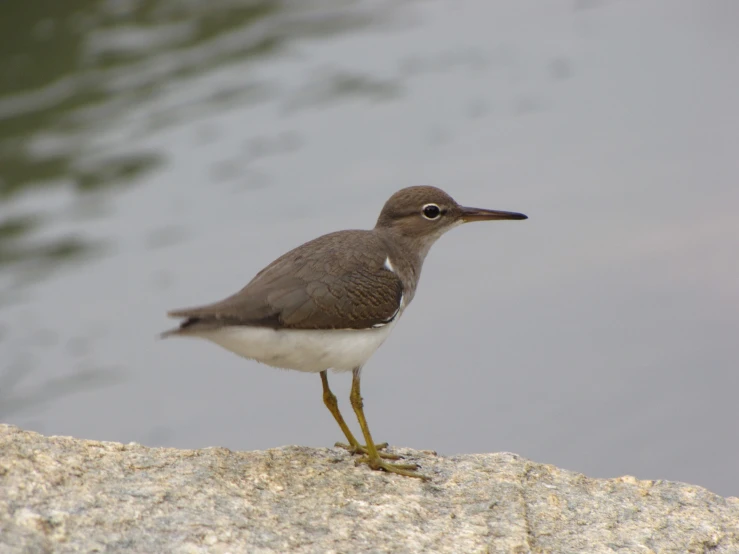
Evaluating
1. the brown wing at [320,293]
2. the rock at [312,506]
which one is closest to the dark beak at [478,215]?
the brown wing at [320,293]

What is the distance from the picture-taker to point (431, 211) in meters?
7.59

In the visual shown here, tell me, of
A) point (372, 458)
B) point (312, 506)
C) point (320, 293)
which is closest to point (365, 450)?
point (372, 458)

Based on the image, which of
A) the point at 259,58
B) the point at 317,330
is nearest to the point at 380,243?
the point at 317,330

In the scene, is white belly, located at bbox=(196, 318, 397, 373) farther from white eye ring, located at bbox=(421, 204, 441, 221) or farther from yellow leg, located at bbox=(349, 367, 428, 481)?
white eye ring, located at bbox=(421, 204, 441, 221)

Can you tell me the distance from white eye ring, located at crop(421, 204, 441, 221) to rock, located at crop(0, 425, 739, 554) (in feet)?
6.77

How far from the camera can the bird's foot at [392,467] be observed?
6.05 meters

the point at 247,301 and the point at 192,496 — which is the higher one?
the point at 247,301

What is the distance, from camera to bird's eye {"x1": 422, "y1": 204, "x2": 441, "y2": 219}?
7.57m

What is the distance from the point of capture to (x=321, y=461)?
616cm

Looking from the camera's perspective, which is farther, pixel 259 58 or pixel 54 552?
pixel 259 58

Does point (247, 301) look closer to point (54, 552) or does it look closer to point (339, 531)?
point (339, 531)

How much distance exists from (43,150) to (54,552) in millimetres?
11032

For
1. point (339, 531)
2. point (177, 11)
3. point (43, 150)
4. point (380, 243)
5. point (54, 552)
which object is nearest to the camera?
point (54, 552)

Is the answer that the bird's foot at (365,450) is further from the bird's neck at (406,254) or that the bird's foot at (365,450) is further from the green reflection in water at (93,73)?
the green reflection in water at (93,73)
